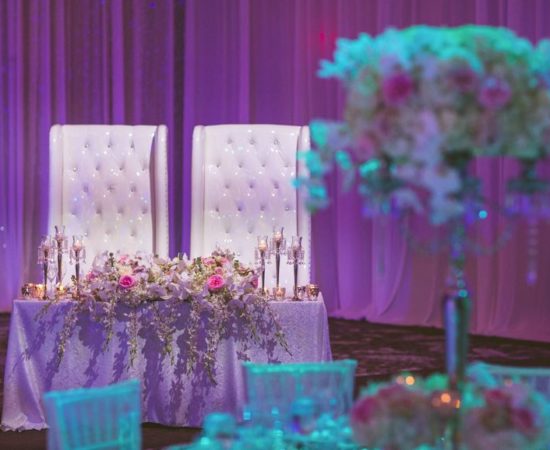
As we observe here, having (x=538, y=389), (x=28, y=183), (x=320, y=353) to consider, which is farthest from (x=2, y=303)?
(x=538, y=389)

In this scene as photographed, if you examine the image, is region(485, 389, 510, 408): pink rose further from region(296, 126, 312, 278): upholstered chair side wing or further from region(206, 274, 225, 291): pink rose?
region(296, 126, 312, 278): upholstered chair side wing

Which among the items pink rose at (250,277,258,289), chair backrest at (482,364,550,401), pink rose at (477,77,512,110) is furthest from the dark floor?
pink rose at (477,77,512,110)

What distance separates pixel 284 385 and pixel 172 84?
6.56 metres

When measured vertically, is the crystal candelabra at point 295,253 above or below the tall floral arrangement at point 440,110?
below

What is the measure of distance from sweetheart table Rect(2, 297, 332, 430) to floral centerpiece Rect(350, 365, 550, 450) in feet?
7.23

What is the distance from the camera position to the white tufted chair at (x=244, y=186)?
4.82 meters

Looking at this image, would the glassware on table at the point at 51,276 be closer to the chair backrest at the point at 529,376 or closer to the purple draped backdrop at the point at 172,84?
the chair backrest at the point at 529,376

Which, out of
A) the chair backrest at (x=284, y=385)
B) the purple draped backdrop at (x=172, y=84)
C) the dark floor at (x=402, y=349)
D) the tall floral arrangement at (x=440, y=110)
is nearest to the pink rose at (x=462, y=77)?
the tall floral arrangement at (x=440, y=110)

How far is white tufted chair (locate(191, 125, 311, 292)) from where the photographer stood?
190 inches

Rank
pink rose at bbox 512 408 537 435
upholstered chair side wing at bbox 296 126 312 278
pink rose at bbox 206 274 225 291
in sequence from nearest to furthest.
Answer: pink rose at bbox 512 408 537 435, pink rose at bbox 206 274 225 291, upholstered chair side wing at bbox 296 126 312 278

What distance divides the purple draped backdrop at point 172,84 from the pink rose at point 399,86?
6.61 meters

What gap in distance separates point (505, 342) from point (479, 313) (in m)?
0.53

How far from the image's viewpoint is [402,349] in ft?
21.8

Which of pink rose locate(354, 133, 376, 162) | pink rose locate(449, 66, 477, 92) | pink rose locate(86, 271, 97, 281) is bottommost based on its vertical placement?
pink rose locate(86, 271, 97, 281)
